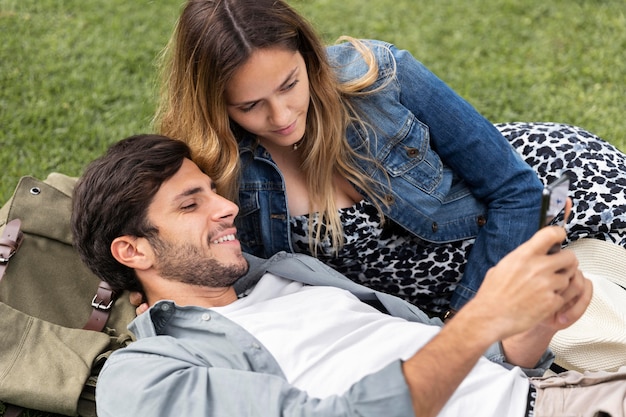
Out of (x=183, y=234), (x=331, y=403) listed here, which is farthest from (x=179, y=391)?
(x=183, y=234)

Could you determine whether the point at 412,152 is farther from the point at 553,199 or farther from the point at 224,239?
the point at 553,199

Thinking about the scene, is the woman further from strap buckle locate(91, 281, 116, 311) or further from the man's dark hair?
strap buckle locate(91, 281, 116, 311)

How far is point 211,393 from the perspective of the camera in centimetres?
245

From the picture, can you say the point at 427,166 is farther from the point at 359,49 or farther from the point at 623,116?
the point at 623,116

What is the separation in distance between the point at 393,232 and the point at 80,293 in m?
1.45

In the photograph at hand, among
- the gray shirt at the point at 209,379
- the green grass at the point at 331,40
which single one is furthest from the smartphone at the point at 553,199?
the green grass at the point at 331,40

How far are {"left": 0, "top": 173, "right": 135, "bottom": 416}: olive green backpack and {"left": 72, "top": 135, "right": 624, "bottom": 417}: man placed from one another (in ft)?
0.82

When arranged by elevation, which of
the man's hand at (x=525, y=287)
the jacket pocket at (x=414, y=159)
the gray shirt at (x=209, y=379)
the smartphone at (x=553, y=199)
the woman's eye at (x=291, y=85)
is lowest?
the gray shirt at (x=209, y=379)

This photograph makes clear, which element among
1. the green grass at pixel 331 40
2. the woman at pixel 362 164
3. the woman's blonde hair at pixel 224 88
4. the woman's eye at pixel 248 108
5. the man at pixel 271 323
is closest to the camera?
the man at pixel 271 323

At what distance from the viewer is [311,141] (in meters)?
3.38

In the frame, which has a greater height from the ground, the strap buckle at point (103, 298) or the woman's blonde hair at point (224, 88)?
the woman's blonde hair at point (224, 88)

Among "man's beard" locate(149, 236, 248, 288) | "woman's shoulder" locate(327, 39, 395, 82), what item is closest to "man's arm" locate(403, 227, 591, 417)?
"man's beard" locate(149, 236, 248, 288)

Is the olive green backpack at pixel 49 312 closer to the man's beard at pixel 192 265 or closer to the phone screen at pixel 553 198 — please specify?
the man's beard at pixel 192 265

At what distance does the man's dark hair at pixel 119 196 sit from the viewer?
10.2 feet
